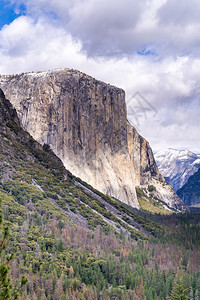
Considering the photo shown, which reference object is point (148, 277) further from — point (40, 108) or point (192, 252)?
point (40, 108)

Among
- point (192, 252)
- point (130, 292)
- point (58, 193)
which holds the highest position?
point (58, 193)

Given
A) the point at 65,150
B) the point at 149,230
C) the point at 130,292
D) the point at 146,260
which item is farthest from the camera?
the point at 65,150

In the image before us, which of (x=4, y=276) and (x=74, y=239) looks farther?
(x=74, y=239)

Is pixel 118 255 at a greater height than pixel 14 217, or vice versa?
pixel 14 217

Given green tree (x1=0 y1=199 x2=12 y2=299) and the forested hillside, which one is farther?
the forested hillside

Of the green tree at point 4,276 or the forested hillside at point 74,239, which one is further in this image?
the forested hillside at point 74,239

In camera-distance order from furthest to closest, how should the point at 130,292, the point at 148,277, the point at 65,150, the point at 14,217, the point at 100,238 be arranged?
the point at 65,150 → the point at 100,238 → the point at 14,217 → the point at 148,277 → the point at 130,292

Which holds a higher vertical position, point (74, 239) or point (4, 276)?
point (74, 239)

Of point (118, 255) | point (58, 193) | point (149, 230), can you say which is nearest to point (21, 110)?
point (58, 193)

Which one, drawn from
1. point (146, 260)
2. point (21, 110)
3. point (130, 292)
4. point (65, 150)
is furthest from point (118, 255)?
point (21, 110)

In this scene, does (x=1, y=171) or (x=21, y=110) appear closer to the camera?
(x=1, y=171)
